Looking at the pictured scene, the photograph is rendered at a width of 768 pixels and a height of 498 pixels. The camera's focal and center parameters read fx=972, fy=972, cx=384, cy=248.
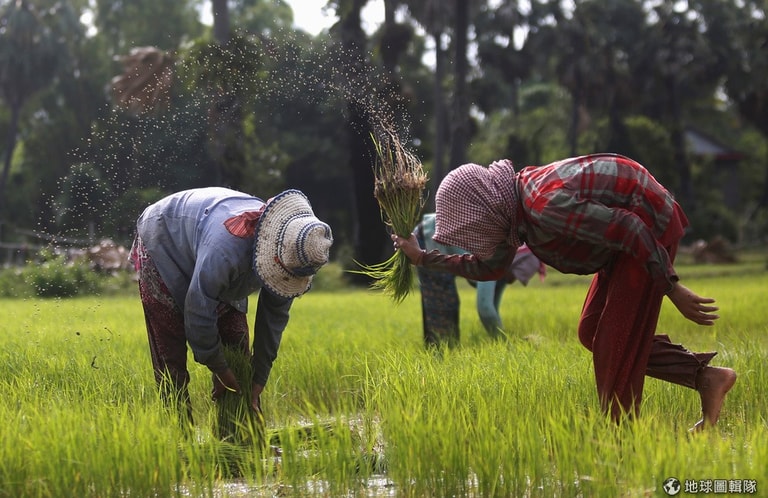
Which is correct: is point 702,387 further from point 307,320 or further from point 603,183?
point 307,320

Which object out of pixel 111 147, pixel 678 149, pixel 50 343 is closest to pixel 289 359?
pixel 50 343

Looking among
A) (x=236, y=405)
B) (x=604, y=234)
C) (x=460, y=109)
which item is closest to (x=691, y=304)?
(x=604, y=234)

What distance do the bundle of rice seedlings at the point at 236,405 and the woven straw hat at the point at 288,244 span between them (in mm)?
557

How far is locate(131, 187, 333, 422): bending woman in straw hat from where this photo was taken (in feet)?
11.2

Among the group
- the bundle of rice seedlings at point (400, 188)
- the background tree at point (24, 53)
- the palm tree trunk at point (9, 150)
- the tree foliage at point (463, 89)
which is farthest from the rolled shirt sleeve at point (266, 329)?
the background tree at point (24, 53)

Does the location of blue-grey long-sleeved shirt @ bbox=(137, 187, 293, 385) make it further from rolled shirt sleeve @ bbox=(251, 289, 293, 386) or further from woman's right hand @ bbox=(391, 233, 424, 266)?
woman's right hand @ bbox=(391, 233, 424, 266)

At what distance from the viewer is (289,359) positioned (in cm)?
554

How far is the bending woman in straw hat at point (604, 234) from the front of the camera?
10.7ft

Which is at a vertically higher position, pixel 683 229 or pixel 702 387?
pixel 683 229

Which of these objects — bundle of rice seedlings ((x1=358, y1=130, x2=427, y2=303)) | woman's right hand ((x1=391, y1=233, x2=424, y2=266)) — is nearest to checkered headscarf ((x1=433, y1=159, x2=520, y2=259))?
woman's right hand ((x1=391, y1=233, x2=424, y2=266))

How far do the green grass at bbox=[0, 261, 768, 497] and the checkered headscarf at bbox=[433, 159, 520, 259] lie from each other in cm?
60

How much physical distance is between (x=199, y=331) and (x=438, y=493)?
3.40 ft

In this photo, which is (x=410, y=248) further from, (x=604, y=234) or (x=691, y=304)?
(x=691, y=304)

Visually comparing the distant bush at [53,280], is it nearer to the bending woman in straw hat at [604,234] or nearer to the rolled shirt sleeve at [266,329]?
A: the rolled shirt sleeve at [266,329]
